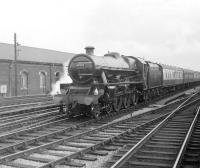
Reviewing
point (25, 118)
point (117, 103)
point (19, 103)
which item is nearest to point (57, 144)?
point (25, 118)

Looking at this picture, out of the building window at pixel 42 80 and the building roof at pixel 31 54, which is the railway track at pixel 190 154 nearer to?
the building roof at pixel 31 54

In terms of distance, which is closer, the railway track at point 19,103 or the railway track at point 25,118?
the railway track at point 25,118

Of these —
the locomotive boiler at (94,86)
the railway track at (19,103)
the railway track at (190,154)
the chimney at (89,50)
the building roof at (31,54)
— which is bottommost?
the railway track at (190,154)

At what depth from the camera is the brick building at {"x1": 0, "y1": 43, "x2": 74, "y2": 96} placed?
29.2 meters

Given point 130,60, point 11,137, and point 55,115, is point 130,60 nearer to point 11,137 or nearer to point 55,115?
point 55,115

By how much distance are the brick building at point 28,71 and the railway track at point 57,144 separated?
1901 cm

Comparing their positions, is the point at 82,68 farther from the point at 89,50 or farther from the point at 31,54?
the point at 31,54

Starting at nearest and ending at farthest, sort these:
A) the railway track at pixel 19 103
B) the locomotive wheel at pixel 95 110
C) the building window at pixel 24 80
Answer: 1. the locomotive wheel at pixel 95 110
2. the railway track at pixel 19 103
3. the building window at pixel 24 80

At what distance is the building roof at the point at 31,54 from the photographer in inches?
1232

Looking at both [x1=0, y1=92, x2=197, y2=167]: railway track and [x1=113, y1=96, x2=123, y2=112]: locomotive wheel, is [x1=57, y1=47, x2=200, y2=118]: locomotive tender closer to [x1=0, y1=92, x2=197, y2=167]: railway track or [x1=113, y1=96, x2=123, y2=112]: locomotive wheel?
[x1=113, y1=96, x2=123, y2=112]: locomotive wheel

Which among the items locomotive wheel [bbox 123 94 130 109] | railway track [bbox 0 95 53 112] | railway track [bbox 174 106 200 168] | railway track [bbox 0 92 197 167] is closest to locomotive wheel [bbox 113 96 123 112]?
locomotive wheel [bbox 123 94 130 109]

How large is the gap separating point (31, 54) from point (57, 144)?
27503 mm

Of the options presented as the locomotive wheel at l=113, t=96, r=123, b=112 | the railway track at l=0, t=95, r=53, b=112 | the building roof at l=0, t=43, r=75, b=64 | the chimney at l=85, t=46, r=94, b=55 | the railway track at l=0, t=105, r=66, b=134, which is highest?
the building roof at l=0, t=43, r=75, b=64

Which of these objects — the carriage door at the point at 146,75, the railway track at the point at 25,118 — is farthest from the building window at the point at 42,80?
the carriage door at the point at 146,75
